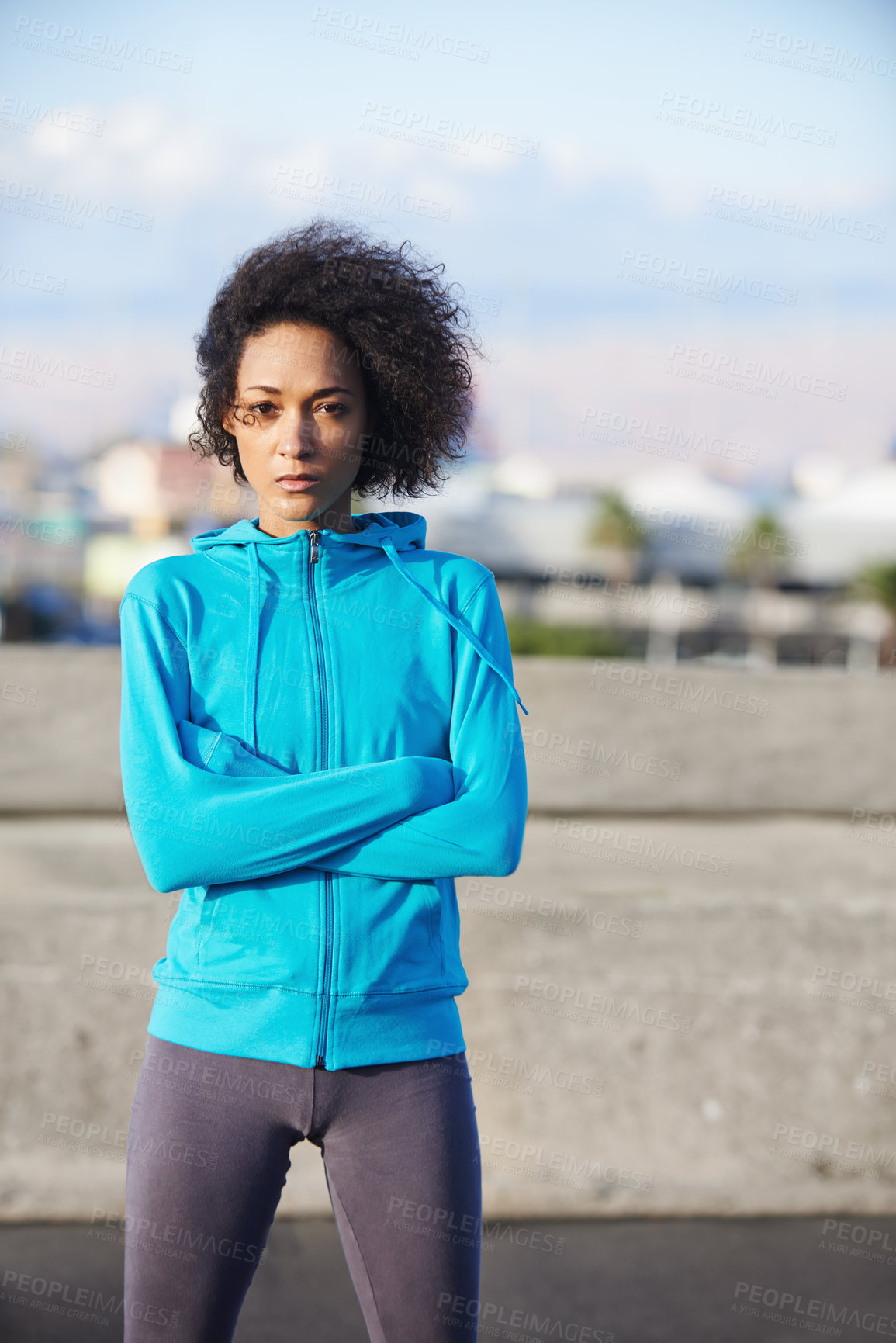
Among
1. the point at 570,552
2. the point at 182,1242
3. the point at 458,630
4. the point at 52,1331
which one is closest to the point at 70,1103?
the point at 52,1331

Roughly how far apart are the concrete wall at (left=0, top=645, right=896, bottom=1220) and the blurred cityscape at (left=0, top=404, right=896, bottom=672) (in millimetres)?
15681

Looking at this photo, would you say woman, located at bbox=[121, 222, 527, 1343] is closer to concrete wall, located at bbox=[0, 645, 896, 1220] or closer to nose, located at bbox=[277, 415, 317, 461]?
nose, located at bbox=[277, 415, 317, 461]

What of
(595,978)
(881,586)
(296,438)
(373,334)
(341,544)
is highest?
(373,334)

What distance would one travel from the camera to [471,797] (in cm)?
167

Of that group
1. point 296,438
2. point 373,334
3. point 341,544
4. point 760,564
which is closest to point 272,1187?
point 341,544

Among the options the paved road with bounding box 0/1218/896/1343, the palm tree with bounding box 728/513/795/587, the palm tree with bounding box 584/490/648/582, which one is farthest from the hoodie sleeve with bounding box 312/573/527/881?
the palm tree with bounding box 584/490/648/582

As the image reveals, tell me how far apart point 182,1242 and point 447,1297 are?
362mm

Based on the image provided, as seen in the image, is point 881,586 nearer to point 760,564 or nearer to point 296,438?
point 760,564

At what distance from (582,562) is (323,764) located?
52.4 m

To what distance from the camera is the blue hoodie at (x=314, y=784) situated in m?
1.58

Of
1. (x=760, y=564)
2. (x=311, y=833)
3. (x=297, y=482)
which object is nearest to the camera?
(x=311, y=833)

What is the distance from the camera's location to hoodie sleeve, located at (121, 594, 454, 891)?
5.21ft

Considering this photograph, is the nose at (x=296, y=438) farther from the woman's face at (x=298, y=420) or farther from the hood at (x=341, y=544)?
the hood at (x=341, y=544)

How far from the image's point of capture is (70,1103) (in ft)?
11.2
